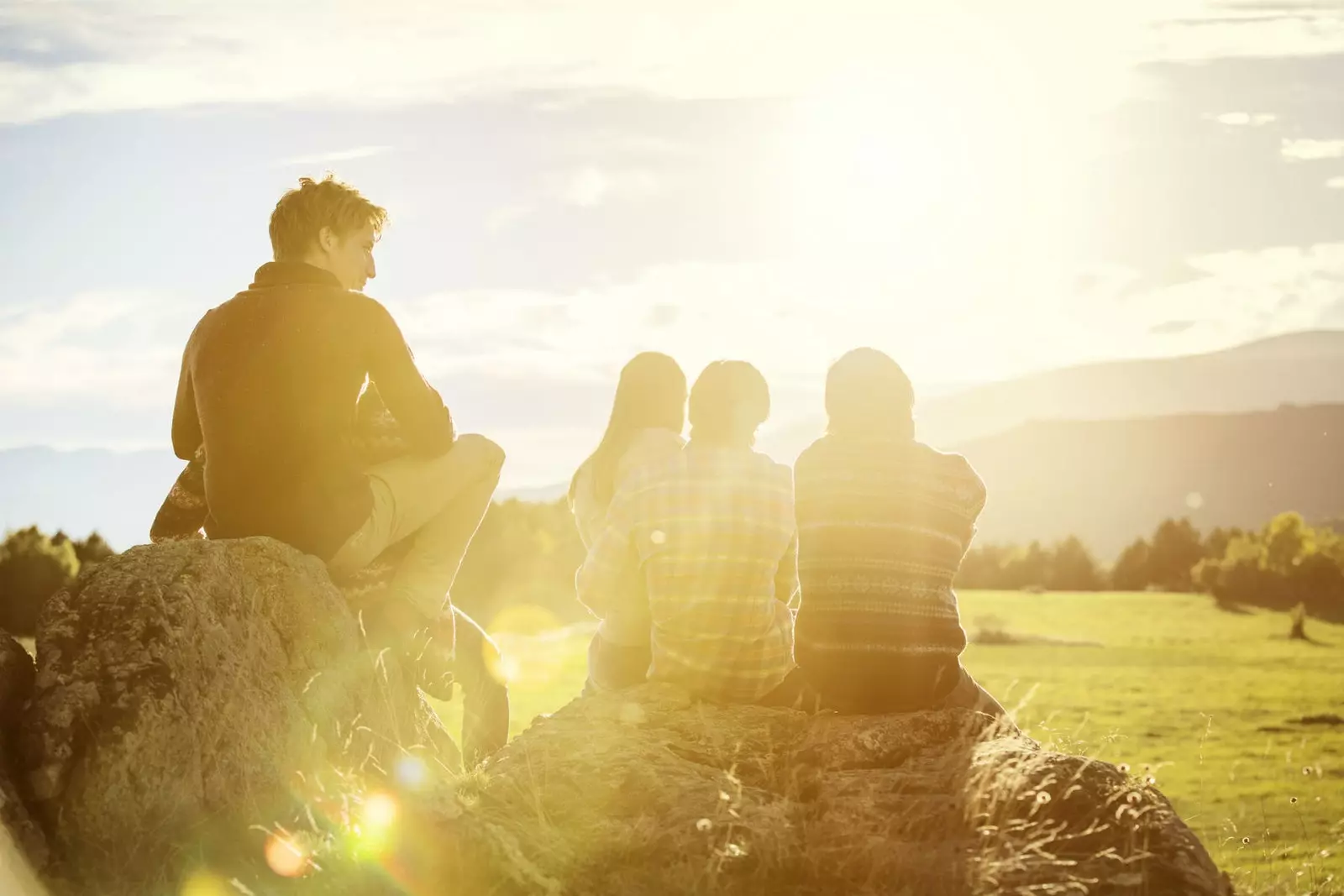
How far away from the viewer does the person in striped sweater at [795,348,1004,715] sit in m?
5.77

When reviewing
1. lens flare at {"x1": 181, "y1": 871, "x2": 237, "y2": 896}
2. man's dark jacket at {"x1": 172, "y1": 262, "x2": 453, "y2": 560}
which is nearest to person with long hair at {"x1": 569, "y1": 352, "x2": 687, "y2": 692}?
man's dark jacket at {"x1": 172, "y1": 262, "x2": 453, "y2": 560}

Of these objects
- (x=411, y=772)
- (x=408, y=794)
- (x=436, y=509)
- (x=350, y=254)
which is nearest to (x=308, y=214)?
(x=350, y=254)

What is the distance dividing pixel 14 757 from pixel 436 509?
2.21m

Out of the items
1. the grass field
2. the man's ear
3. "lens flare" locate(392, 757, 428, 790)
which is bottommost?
the grass field

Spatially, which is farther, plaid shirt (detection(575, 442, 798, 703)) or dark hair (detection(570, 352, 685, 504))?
dark hair (detection(570, 352, 685, 504))

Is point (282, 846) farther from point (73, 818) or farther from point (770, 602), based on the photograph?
point (770, 602)

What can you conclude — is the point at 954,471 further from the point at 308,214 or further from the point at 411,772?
the point at 308,214

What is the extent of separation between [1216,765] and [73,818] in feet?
96.2

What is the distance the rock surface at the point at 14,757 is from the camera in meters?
4.40

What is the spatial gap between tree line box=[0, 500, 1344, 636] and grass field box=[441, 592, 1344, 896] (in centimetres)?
231

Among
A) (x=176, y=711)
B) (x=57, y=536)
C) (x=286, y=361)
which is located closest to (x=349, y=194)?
(x=286, y=361)

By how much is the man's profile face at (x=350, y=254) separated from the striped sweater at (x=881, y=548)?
8.05 ft

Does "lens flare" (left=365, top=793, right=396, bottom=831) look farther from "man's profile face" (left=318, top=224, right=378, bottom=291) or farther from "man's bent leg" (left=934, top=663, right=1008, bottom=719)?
"man's bent leg" (left=934, top=663, right=1008, bottom=719)

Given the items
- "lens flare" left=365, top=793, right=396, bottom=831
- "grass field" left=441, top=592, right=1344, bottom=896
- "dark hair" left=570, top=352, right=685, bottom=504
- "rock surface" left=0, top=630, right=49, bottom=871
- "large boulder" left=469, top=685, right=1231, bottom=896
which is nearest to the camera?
"rock surface" left=0, top=630, right=49, bottom=871
